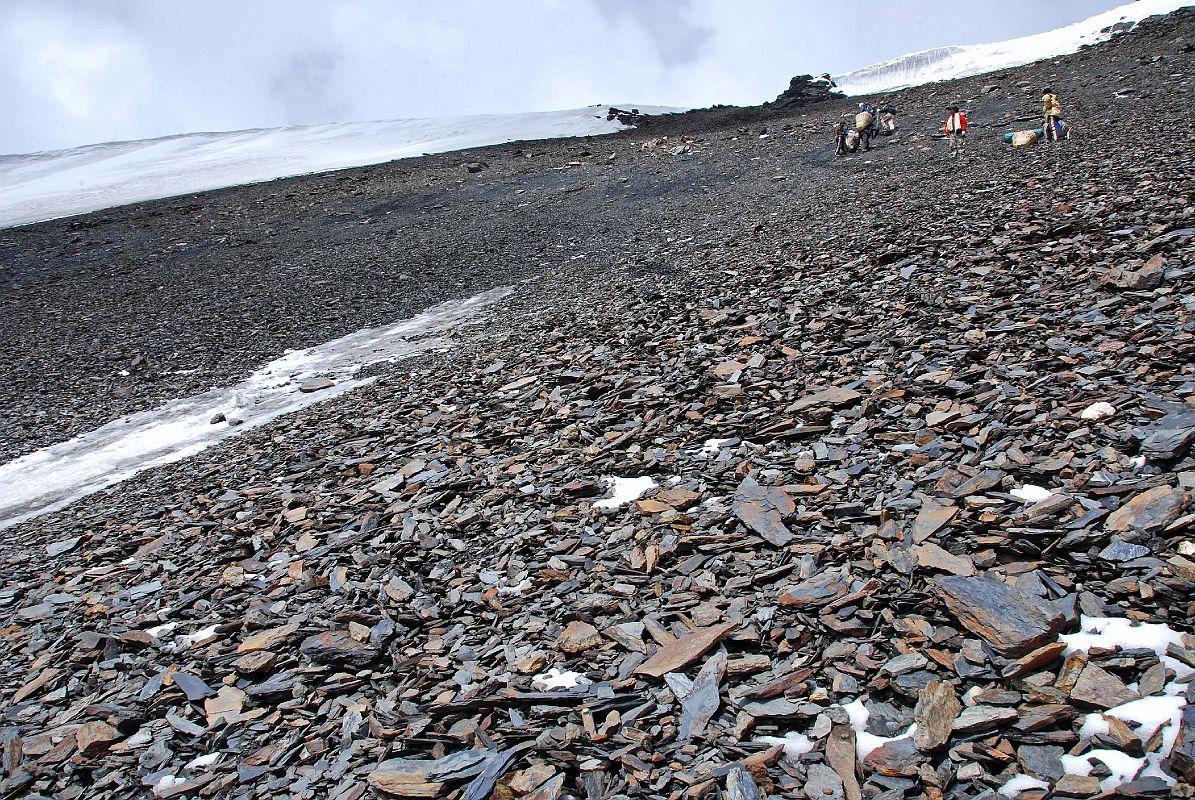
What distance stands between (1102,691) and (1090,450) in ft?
7.94

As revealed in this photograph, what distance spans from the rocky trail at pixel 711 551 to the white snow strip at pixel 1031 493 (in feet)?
0.17

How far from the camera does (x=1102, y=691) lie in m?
3.11

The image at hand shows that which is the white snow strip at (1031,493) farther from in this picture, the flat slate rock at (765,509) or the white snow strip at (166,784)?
the white snow strip at (166,784)

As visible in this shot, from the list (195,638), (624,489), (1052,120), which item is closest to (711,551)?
(624,489)

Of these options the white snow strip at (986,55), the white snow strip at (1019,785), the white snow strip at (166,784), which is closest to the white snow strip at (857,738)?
the white snow strip at (1019,785)

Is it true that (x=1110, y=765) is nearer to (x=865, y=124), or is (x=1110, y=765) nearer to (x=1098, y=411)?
(x=1098, y=411)

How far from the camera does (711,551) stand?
517 centimetres

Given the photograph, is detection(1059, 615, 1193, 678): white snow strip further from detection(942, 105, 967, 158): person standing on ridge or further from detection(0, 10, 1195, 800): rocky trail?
detection(942, 105, 967, 158): person standing on ridge

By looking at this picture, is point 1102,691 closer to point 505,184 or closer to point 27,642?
point 27,642

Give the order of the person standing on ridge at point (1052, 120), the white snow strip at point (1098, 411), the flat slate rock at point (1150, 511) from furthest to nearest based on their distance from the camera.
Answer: the person standing on ridge at point (1052, 120)
the white snow strip at point (1098, 411)
the flat slate rock at point (1150, 511)

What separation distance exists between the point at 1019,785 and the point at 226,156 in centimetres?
5145

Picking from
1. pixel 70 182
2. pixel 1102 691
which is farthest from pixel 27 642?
pixel 70 182

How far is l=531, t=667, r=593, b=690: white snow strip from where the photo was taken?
418cm

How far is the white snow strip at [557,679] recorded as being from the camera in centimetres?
418
